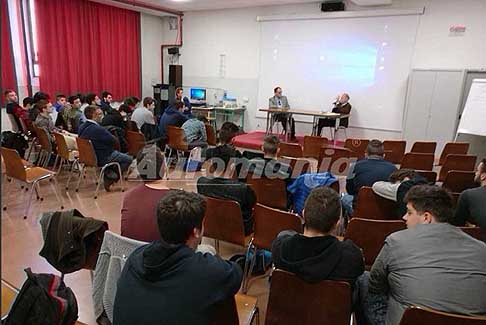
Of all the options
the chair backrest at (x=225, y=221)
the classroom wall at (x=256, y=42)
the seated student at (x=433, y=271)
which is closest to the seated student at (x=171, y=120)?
the chair backrest at (x=225, y=221)

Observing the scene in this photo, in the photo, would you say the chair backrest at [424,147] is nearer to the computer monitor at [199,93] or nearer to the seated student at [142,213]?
the seated student at [142,213]

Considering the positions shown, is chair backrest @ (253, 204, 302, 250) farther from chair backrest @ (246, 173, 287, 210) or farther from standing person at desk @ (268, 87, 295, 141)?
standing person at desk @ (268, 87, 295, 141)

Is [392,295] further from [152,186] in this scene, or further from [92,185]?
[92,185]

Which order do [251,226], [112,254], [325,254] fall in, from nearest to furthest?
[325,254] → [112,254] → [251,226]

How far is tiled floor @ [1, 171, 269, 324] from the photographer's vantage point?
101 inches

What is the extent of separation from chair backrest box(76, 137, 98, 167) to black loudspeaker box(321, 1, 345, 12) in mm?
5905

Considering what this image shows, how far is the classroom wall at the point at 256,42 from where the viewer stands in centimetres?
664

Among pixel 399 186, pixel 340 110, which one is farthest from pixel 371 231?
pixel 340 110

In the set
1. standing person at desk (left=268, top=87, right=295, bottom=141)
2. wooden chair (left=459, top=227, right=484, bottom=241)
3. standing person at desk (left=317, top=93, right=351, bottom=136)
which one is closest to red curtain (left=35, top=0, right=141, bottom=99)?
standing person at desk (left=268, top=87, right=295, bottom=141)

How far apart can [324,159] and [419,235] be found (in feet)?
10.1

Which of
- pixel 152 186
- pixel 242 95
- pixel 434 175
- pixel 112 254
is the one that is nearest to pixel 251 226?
pixel 152 186

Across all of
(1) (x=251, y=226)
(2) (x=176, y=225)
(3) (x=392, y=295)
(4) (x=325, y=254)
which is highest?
(2) (x=176, y=225)

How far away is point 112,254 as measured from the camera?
A: 1788mm

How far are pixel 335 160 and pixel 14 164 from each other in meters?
3.55
